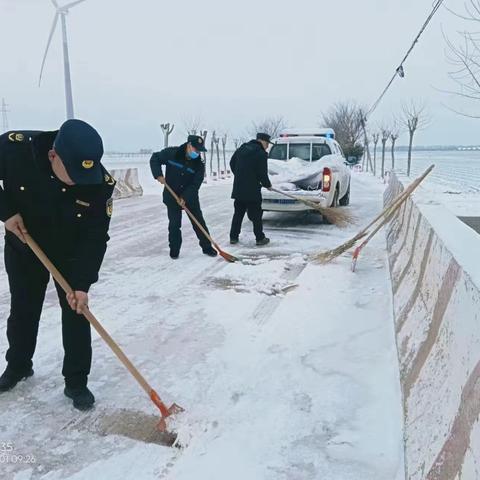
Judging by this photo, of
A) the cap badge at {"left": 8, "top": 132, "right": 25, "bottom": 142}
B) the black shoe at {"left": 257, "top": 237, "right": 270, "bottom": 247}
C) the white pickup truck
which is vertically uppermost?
the cap badge at {"left": 8, "top": 132, "right": 25, "bottom": 142}

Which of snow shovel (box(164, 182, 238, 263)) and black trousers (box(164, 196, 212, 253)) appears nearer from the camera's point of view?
snow shovel (box(164, 182, 238, 263))

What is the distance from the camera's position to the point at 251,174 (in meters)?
7.61

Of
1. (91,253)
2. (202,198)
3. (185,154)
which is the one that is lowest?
(202,198)

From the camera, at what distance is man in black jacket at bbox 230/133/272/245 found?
25.0 ft

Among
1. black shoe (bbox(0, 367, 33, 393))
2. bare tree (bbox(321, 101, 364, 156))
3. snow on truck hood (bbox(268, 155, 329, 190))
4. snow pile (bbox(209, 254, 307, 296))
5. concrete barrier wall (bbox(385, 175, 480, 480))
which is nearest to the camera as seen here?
concrete barrier wall (bbox(385, 175, 480, 480))

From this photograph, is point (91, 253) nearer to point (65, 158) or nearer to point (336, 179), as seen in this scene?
point (65, 158)

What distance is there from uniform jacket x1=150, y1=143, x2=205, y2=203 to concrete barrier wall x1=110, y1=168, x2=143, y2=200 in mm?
8549

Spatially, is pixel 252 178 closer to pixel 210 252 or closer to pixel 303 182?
pixel 210 252

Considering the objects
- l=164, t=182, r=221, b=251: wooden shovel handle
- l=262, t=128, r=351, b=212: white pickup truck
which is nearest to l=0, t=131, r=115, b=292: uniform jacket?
l=164, t=182, r=221, b=251: wooden shovel handle

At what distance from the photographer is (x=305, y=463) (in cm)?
248

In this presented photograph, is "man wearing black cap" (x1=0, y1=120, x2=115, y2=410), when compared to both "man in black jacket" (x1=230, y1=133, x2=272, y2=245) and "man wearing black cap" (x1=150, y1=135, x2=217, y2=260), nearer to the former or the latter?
"man wearing black cap" (x1=150, y1=135, x2=217, y2=260)

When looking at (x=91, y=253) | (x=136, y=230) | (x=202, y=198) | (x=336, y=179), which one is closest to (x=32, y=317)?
(x=91, y=253)

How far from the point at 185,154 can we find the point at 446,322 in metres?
4.97

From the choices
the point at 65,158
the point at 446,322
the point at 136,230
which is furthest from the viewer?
the point at 136,230
